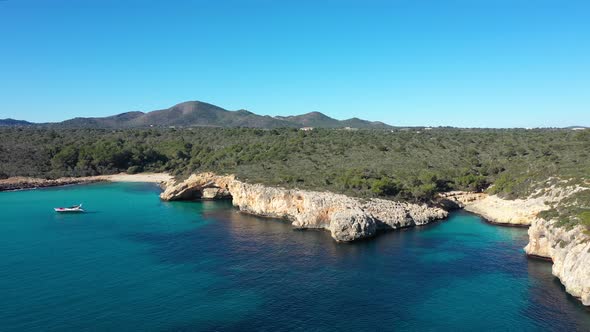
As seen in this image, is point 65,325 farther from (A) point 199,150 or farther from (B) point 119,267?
(A) point 199,150

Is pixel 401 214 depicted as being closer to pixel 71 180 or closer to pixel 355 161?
pixel 355 161

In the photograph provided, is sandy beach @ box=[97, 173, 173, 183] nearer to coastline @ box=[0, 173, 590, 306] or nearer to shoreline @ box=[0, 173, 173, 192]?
shoreline @ box=[0, 173, 173, 192]

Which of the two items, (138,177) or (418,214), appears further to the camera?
(138,177)

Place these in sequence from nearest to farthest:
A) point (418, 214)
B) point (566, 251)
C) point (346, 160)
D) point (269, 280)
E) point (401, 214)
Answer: point (566, 251) → point (269, 280) → point (401, 214) → point (418, 214) → point (346, 160)

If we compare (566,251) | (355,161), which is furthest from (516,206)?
(355,161)

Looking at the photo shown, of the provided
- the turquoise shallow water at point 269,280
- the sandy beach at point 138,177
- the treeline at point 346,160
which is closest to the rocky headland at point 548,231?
the turquoise shallow water at point 269,280

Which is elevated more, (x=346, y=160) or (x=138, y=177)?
(x=346, y=160)

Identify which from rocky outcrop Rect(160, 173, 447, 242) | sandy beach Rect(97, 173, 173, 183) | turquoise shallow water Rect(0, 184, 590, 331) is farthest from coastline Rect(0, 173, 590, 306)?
sandy beach Rect(97, 173, 173, 183)

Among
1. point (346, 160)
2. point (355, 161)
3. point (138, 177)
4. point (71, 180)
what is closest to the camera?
point (355, 161)
